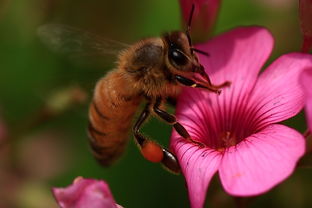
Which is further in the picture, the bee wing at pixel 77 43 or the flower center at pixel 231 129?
the bee wing at pixel 77 43

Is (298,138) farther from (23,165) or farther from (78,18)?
(23,165)

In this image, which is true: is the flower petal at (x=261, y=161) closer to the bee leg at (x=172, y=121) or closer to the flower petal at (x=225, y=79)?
the bee leg at (x=172, y=121)

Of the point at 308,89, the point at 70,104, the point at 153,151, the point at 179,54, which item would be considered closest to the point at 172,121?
the point at 153,151

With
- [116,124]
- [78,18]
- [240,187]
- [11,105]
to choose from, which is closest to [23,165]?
[11,105]

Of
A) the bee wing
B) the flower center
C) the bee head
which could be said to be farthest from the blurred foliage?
the bee head

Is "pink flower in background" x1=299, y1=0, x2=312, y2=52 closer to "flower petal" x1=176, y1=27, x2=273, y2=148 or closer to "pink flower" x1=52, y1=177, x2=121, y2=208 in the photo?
"flower petal" x1=176, y1=27, x2=273, y2=148

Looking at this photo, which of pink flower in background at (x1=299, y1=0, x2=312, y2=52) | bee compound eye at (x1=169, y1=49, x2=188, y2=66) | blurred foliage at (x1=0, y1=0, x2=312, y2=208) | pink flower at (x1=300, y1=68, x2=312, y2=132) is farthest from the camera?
blurred foliage at (x1=0, y1=0, x2=312, y2=208)

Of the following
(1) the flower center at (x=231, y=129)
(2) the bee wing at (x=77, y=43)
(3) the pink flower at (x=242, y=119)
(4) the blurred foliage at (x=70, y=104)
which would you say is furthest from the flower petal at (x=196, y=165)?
(4) the blurred foliage at (x=70, y=104)
